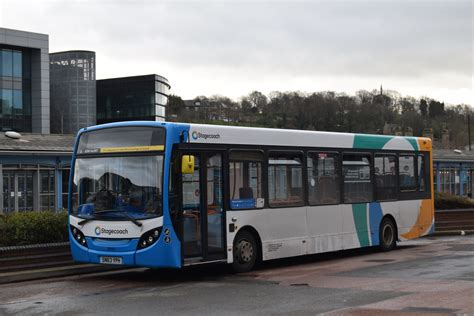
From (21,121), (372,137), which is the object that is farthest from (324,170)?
(21,121)

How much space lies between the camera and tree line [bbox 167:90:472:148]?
64312 millimetres

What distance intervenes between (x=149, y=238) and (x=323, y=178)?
5.46 m

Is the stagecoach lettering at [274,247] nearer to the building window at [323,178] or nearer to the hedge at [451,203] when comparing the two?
the building window at [323,178]

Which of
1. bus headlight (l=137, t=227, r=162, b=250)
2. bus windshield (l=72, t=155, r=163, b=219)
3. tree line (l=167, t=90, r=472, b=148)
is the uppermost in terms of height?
tree line (l=167, t=90, r=472, b=148)

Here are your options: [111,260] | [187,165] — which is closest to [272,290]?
[187,165]

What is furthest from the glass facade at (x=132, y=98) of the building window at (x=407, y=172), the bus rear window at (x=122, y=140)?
the bus rear window at (x=122, y=140)

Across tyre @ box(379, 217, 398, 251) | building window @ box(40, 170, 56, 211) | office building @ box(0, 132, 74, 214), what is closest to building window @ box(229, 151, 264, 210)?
tyre @ box(379, 217, 398, 251)

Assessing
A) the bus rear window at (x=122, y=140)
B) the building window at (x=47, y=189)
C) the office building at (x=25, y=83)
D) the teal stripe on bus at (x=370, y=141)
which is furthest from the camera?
the office building at (x=25, y=83)

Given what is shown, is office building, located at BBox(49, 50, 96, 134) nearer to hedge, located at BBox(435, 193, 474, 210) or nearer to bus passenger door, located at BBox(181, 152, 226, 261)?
hedge, located at BBox(435, 193, 474, 210)

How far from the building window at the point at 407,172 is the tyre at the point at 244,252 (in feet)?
21.1

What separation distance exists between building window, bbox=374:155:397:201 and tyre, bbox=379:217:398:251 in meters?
0.65

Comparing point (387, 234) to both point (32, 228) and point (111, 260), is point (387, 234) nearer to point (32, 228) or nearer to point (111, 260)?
point (111, 260)

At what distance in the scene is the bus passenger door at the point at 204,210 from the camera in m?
12.8

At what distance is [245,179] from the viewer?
14156mm
